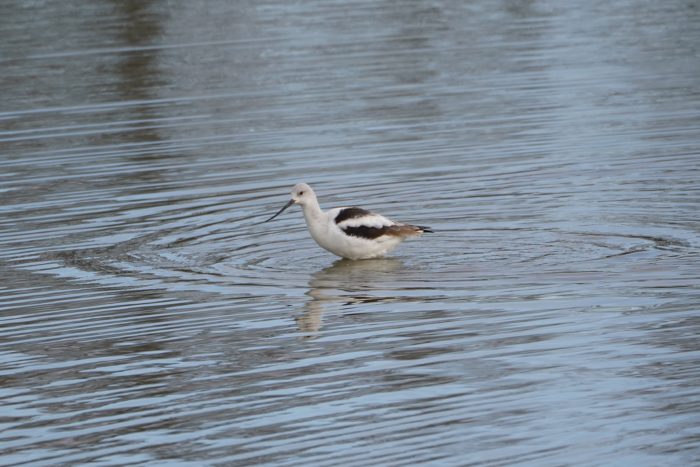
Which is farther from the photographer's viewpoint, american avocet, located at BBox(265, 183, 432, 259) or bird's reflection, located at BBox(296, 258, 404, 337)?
american avocet, located at BBox(265, 183, 432, 259)

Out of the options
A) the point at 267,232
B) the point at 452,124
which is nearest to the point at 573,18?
the point at 452,124

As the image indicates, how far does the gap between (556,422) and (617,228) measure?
573cm

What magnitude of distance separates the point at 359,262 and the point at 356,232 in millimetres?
449

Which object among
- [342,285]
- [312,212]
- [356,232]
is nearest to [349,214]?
[356,232]

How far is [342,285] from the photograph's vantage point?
14.1 meters

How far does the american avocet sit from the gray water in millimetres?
180

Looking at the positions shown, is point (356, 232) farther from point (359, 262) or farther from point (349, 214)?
point (359, 262)

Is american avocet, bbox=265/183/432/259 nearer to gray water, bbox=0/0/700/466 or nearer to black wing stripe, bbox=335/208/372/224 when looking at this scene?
black wing stripe, bbox=335/208/372/224

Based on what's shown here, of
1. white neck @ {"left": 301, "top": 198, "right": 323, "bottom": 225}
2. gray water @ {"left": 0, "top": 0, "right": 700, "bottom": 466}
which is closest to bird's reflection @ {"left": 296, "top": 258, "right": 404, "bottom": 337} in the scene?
gray water @ {"left": 0, "top": 0, "right": 700, "bottom": 466}

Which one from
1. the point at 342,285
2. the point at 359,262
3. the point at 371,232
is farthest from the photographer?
the point at 359,262

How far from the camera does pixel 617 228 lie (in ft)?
49.5

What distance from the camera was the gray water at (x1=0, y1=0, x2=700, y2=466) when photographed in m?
9.85

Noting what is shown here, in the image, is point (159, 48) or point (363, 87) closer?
point (363, 87)

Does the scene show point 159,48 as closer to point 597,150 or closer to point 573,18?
point 573,18
